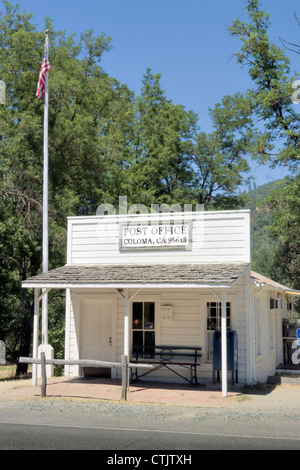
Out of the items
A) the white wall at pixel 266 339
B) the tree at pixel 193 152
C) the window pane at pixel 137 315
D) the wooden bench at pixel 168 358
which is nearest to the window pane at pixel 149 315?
the window pane at pixel 137 315

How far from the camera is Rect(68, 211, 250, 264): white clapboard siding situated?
49.7 feet

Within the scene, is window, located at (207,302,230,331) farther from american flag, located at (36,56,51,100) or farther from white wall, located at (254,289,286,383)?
american flag, located at (36,56,51,100)

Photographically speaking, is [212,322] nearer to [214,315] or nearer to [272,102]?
[214,315]

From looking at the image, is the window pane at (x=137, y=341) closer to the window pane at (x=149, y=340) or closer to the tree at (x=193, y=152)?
the window pane at (x=149, y=340)

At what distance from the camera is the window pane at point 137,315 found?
51.3ft

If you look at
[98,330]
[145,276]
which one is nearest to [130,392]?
[145,276]

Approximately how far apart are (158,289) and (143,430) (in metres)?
7.04

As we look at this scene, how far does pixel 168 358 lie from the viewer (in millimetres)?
14938

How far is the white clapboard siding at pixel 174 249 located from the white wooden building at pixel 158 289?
0.03 m

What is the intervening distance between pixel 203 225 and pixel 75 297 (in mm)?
4494

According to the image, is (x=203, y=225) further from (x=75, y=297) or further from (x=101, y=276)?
(x=75, y=297)

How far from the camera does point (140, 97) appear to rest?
109 feet

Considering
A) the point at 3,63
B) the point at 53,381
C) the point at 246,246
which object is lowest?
the point at 53,381
